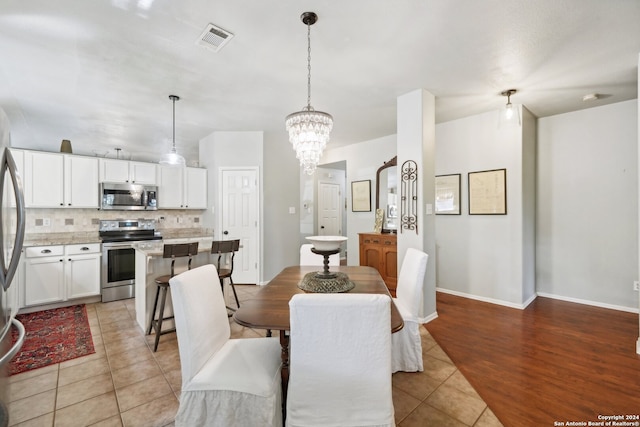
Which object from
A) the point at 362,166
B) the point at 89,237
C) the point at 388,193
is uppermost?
the point at 362,166

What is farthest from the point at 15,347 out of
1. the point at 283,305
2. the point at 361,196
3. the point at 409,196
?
the point at 361,196

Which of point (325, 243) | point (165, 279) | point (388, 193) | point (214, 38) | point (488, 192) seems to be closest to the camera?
point (325, 243)

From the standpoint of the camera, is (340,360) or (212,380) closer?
(340,360)

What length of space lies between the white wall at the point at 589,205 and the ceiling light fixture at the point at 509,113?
30.2 inches

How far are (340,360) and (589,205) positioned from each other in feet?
13.8

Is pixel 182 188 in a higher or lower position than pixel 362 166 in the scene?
lower

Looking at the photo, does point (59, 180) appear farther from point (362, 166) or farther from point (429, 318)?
point (429, 318)

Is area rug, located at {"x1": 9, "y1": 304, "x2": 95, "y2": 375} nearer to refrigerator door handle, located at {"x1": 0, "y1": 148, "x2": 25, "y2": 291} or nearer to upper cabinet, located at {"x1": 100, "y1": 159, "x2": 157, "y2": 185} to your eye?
refrigerator door handle, located at {"x1": 0, "y1": 148, "x2": 25, "y2": 291}

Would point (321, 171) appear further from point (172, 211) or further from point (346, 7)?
point (346, 7)

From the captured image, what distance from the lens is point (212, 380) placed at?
1361mm

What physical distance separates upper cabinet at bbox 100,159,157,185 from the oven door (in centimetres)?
111

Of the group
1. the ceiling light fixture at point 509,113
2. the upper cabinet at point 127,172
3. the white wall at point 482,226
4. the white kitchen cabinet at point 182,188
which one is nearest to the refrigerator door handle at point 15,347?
the upper cabinet at point 127,172

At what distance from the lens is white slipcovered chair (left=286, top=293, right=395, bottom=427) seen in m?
1.14

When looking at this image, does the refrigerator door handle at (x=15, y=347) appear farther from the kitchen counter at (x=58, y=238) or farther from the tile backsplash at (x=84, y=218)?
the tile backsplash at (x=84, y=218)
